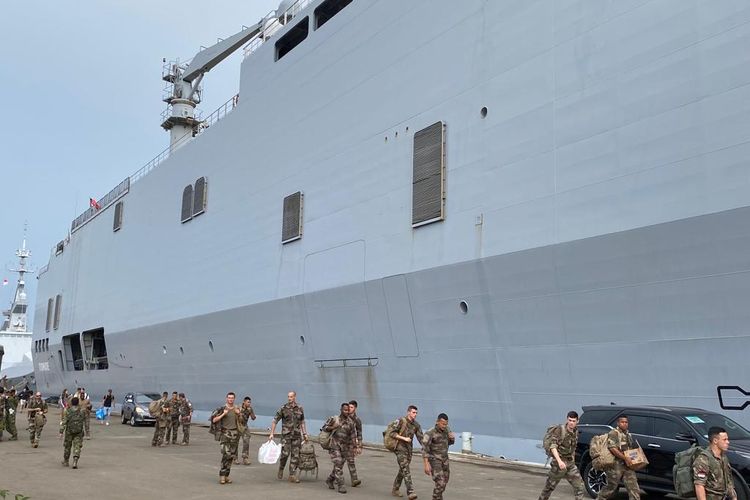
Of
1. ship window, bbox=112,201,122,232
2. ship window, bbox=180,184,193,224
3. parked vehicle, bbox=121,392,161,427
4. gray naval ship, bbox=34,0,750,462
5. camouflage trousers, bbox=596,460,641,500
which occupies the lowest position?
parked vehicle, bbox=121,392,161,427

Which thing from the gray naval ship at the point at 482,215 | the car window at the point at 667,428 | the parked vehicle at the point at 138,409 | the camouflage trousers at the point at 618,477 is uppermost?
the gray naval ship at the point at 482,215

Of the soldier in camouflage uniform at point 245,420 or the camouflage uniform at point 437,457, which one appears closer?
the camouflage uniform at point 437,457

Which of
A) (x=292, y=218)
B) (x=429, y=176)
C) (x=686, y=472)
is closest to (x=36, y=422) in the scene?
(x=292, y=218)

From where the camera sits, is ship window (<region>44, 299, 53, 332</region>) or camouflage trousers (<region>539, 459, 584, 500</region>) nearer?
camouflage trousers (<region>539, 459, 584, 500</region>)

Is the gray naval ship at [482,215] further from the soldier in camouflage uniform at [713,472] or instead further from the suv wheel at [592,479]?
the soldier in camouflage uniform at [713,472]

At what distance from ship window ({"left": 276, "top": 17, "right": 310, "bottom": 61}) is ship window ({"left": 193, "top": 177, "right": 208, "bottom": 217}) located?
5.87 m

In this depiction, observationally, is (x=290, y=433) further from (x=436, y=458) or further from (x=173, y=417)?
(x=173, y=417)

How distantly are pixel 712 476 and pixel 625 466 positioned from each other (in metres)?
1.64

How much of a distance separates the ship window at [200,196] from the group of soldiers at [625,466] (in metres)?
19.0

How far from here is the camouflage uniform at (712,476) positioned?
5.63 m

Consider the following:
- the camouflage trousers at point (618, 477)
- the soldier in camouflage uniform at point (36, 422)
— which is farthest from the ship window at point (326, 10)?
the camouflage trousers at point (618, 477)

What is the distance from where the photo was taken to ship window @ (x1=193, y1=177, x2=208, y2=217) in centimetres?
2477

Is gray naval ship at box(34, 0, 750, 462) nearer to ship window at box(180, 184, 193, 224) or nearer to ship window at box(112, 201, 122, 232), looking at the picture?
ship window at box(180, 184, 193, 224)

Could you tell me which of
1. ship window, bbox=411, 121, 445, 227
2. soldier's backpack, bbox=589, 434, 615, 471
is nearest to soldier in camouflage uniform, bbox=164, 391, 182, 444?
ship window, bbox=411, 121, 445, 227
